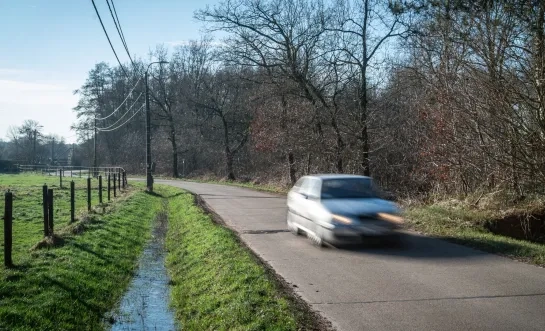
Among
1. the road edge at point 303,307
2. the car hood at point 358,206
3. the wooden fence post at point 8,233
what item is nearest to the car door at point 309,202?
the car hood at point 358,206

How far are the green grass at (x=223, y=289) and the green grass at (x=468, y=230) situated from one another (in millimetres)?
4975

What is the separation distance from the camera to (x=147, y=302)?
28.3 ft

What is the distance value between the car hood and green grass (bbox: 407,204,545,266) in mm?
2038

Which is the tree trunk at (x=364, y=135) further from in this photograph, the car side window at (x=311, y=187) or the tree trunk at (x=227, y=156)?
the tree trunk at (x=227, y=156)

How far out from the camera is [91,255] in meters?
11.0

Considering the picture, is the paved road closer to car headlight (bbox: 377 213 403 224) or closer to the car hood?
car headlight (bbox: 377 213 403 224)

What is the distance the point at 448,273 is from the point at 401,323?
2.94 meters

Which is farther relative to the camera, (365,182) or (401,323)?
(365,182)

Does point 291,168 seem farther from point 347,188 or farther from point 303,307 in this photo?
point 303,307

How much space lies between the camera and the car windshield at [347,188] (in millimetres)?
12102

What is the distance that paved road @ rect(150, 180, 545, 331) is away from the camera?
632cm

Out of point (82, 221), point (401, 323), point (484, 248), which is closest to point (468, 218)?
point (484, 248)

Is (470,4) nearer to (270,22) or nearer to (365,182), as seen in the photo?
(365,182)

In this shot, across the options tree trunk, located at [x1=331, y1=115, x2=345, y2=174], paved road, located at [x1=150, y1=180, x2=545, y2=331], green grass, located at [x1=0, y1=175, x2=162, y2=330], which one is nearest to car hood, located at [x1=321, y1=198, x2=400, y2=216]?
paved road, located at [x1=150, y1=180, x2=545, y2=331]
